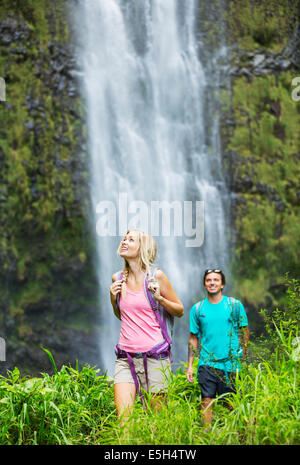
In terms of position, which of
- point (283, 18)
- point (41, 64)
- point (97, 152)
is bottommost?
point (97, 152)

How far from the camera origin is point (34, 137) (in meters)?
13.0

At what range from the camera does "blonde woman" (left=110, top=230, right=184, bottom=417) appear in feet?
11.4

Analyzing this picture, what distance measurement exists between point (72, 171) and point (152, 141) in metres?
2.31

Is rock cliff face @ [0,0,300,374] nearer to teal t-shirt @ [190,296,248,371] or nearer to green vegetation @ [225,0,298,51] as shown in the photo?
green vegetation @ [225,0,298,51]

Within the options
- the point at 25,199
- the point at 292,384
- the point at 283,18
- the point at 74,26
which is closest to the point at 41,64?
the point at 74,26

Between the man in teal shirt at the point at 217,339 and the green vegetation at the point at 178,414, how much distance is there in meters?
0.14

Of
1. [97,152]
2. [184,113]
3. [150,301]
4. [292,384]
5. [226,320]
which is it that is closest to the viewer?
[292,384]

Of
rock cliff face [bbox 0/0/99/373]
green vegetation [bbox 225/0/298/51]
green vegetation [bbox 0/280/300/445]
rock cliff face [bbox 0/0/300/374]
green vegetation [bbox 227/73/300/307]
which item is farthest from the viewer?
green vegetation [bbox 225/0/298/51]

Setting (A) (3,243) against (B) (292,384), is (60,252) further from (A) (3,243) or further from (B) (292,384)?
(B) (292,384)

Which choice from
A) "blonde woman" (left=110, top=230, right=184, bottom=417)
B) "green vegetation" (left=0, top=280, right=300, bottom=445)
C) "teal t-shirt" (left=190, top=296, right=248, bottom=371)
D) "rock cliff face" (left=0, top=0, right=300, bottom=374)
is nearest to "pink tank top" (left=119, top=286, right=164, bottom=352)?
"blonde woman" (left=110, top=230, right=184, bottom=417)

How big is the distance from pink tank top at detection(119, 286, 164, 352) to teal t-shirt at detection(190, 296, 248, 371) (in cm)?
48

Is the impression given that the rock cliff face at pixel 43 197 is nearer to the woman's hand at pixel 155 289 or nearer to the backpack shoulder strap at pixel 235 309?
the backpack shoulder strap at pixel 235 309

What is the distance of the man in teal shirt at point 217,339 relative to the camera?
3716 mm

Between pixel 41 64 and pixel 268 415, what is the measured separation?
12232 millimetres
